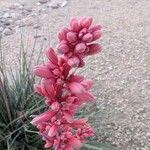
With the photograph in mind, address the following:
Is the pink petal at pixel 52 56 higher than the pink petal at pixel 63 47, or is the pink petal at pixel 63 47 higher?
the pink petal at pixel 63 47

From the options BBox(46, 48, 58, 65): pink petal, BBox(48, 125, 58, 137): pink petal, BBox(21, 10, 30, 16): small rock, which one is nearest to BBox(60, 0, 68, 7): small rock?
BBox(21, 10, 30, 16): small rock

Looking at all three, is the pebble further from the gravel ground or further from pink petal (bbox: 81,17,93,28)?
pink petal (bbox: 81,17,93,28)

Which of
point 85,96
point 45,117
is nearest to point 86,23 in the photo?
point 85,96

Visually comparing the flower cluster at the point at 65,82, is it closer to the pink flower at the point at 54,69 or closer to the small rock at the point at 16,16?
the pink flower at the point at 54,69

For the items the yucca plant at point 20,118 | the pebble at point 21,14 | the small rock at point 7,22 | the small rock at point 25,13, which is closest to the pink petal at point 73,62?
the yucca plant at point 20,118

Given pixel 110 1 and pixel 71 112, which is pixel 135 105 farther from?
pixel 110 1

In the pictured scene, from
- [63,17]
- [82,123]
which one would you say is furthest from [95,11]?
[82,123]
